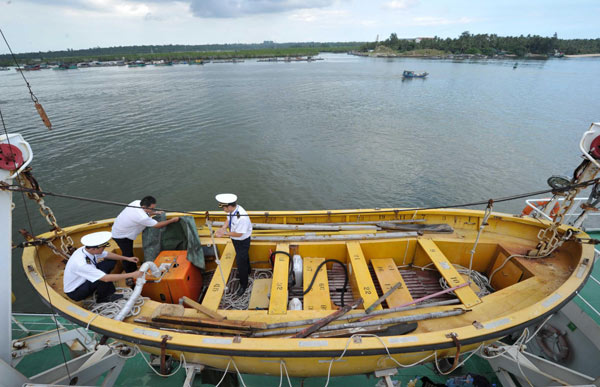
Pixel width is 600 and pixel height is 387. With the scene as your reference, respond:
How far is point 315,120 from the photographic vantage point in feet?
70.2

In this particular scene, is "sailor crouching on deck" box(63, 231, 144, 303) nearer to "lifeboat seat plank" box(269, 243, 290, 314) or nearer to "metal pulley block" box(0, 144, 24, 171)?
"metal pulley block" box(0, 144, 24, 171)

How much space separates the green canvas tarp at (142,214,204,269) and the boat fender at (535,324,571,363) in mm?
5608

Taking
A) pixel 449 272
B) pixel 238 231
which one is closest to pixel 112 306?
pixel 238 231

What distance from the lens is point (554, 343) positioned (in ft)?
14.0

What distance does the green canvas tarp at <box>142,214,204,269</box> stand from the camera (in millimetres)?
4457

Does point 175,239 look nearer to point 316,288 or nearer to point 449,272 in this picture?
point 316,288

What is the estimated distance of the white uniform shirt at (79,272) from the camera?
134 inches

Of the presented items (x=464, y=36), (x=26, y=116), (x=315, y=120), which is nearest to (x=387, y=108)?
(x=315, y=120)

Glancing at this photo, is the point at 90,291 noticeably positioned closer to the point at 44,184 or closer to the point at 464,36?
the point at 44,184

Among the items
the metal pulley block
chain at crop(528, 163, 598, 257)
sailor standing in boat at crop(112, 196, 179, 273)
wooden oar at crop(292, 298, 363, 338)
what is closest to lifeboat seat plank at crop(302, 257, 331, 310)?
wooden oar at crop(292, 298, 363, 338)

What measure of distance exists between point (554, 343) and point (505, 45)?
4785 inches

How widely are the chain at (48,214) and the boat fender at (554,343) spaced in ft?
24.7

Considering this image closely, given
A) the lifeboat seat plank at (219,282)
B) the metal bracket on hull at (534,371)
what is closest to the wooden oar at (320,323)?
the lifeboat seat plank at (219,282)

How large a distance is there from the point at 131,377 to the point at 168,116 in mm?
20825
